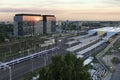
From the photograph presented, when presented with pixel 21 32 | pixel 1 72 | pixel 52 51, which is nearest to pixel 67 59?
pixel 1 72

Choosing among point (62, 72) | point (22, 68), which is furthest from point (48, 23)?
point (62, 72)

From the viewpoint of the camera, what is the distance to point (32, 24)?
2562 inches

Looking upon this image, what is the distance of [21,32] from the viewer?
194 ft

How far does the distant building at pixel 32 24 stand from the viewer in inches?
2353

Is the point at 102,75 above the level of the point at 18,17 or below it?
below

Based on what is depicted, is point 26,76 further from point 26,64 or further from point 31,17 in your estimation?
point 31,17

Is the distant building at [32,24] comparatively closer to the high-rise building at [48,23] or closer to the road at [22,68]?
the high-rise building at [48,23]

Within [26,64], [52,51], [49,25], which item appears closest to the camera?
[26,64]

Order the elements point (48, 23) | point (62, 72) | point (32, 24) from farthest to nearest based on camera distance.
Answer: point (48, 23) < point (32, 24) < point (62, 72)

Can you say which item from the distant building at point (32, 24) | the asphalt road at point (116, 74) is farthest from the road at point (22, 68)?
the distant building at point (32, 24)

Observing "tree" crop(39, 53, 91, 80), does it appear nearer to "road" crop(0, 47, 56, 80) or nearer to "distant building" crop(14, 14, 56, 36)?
→ "road" crop(0, 47, 56, 80)

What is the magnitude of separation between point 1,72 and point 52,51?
43.7 ft

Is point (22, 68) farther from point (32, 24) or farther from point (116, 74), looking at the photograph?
point (32, 24)

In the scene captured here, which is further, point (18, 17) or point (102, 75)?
point (18, 17)
